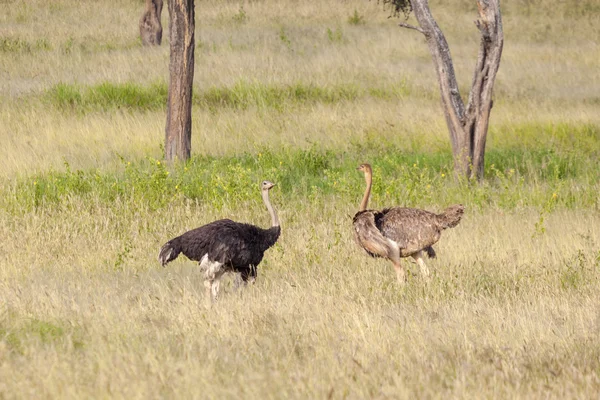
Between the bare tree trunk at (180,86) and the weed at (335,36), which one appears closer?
the bare tree trunk at (180,86)

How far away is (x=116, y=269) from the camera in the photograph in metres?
9.94

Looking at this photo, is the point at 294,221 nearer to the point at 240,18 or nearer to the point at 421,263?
the point at 421,263

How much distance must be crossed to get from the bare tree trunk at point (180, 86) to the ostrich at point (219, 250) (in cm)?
751

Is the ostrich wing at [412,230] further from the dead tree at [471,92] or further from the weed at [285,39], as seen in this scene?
the weed at [285,39]

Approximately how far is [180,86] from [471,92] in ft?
16.6

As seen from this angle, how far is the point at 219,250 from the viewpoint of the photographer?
339 inches

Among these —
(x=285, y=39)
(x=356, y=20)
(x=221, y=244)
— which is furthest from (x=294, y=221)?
(x=356, y=20)

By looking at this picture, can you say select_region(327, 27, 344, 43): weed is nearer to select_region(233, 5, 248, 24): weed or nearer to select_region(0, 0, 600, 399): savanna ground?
select_region(0, 0, 600, 399): savanna ground

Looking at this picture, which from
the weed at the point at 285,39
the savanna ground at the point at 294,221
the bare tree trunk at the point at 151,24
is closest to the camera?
the savanna ground at the point at 294,221

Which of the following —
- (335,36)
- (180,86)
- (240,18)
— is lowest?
(240,18)

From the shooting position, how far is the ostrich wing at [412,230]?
30.5 feet

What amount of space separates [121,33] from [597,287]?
25078 millimetres

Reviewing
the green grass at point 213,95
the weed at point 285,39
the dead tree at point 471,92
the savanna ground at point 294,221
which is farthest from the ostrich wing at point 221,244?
the weed at point 285,39

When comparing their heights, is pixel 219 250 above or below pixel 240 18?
above
